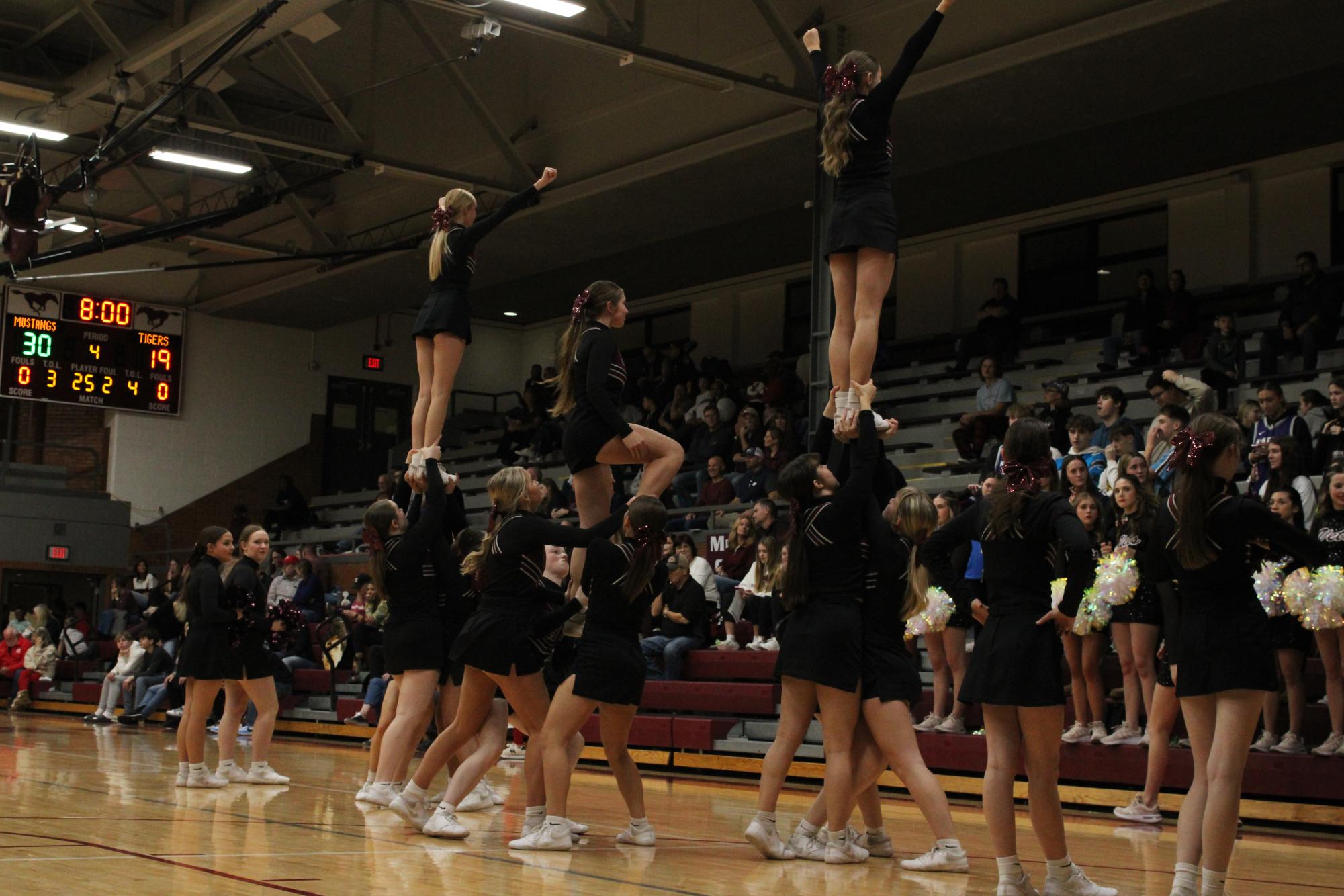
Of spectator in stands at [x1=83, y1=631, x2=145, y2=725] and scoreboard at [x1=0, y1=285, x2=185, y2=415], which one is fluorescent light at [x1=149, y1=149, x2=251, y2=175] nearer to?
spectator in stands at [x1=83, y1=631, x2=145, y2=725]

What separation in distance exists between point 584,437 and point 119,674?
1295 centimetres

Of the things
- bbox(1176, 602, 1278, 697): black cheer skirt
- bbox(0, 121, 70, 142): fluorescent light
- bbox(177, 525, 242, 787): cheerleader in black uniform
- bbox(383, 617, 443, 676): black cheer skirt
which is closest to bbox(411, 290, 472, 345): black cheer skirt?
bbox(383, 617, 443, 676): black cheer skirt

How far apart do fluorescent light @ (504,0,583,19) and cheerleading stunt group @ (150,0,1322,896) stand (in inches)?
200

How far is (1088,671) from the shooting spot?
28.3ft

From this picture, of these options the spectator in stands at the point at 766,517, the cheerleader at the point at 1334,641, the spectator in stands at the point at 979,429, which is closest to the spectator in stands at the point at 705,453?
the spectator in stands at the point at 979,429

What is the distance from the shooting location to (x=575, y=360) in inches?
257

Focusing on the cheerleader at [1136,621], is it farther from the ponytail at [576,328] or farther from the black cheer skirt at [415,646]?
the black cheer skirt at [415,646]

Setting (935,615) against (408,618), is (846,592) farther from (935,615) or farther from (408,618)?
(935,615)

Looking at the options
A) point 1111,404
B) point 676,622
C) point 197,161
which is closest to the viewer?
point 1111,404

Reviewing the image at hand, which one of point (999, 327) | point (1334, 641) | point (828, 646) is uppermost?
point (999, 327)

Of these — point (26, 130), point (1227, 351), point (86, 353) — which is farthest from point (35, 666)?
point (1227, 351)

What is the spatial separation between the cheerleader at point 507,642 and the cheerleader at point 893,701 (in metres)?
1.13

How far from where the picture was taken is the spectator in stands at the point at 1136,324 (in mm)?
15289

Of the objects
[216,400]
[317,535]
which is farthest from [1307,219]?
[216,400]
